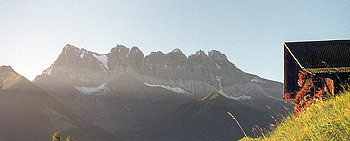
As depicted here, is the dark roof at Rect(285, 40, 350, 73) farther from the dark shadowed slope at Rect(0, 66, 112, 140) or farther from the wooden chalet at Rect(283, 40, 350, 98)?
the dark shadowed slope at Rect(0, 66, 112, 140)

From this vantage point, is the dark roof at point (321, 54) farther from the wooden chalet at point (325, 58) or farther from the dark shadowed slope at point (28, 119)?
the dark shadowed slope at point (28, 119)

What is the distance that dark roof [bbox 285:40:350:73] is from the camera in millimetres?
12617

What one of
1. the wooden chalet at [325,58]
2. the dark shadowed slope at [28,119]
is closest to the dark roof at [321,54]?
the wooden chalet at [325,58]

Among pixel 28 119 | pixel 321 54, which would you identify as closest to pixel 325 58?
pixel 321 54

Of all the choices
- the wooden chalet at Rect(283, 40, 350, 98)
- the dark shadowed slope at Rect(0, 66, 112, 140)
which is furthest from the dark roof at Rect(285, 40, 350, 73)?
the dark shadowed slope at Rect(0, 66, 112, 140)

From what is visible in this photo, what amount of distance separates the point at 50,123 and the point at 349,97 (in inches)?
6483

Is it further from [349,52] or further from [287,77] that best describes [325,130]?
[287,77]

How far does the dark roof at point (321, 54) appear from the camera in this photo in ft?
41.4

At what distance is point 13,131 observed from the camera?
133 m

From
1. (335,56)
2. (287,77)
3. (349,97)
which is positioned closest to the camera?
(349,97)

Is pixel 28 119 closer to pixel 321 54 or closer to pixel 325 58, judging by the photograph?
pixel 321 54

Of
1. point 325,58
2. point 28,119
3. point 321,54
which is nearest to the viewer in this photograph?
point 325,58

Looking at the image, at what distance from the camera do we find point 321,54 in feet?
45.4

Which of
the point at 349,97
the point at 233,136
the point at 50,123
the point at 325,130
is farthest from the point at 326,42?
the point at 233,136
